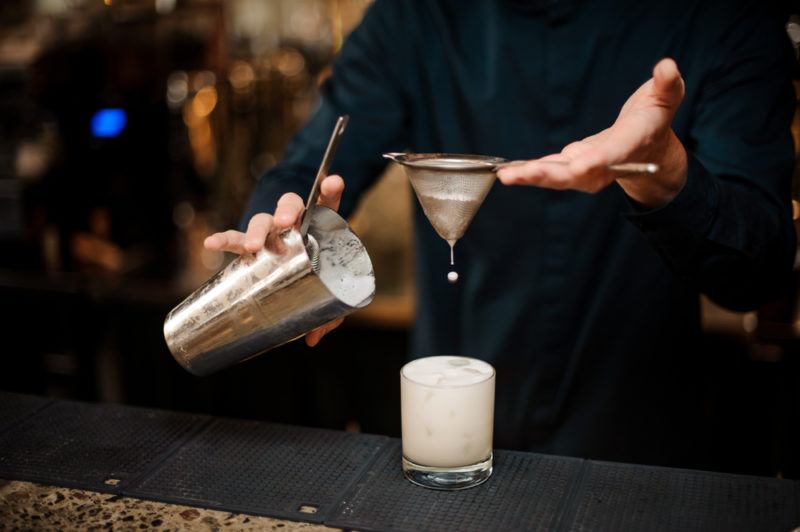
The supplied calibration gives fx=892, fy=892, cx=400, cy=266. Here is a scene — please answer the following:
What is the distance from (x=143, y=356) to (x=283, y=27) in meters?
1.62

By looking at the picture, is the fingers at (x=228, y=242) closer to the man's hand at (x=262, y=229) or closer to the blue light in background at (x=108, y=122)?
the man's hand at (x=262, y=229)

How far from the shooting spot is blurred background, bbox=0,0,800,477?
12.7 ft

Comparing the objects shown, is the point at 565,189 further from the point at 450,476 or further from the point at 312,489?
the point at 312,489

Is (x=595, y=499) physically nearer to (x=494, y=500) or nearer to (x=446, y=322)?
(x=494, y=500)

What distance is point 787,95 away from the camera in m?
1.97

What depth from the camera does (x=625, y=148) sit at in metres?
1.29

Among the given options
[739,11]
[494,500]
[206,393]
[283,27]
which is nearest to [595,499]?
[494,500]

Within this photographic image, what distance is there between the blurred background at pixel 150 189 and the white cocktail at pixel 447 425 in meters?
2.26

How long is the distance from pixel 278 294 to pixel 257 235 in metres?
0.10

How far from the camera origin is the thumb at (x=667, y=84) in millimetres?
1304

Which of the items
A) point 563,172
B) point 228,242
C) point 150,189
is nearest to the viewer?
point 563,172

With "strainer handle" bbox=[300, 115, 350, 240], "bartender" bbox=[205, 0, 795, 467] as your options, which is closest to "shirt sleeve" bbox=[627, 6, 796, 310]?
"bartender" bbox=[205, 0, 795, 467]

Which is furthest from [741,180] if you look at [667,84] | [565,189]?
[667,84]

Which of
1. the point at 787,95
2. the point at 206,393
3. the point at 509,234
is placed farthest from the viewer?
the point at 206,393
